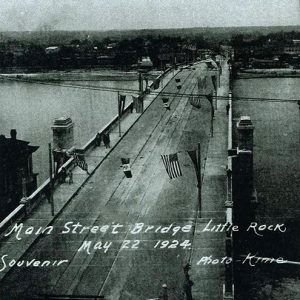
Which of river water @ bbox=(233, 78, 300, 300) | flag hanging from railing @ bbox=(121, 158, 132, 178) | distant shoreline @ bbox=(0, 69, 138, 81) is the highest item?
flag hanging from railing @ bbox=(121, 158, 132, 178)

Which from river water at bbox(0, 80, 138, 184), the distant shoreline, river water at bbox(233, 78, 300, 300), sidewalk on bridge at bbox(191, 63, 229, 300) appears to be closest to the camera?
sidewalk on bridge at bbox(191, 63, 229, 300)

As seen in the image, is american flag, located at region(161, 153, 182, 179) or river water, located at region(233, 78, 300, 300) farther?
river water, located at region(233, 78, 300, 300)

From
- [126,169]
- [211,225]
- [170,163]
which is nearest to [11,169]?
[126,169]

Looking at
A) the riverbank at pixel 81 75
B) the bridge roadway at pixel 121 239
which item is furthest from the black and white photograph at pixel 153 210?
the riverbank at pixel 81 75

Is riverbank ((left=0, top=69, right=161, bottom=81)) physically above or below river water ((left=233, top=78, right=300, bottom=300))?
above

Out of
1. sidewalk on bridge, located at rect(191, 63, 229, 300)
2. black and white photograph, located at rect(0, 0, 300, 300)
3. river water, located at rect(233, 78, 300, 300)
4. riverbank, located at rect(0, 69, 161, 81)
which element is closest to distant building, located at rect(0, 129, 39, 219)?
black and white photograph, located at rect(0, 0, 300, 300)

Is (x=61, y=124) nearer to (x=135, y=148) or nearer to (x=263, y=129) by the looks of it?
(x=135, y=148)

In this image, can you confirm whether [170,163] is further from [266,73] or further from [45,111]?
[266,73]

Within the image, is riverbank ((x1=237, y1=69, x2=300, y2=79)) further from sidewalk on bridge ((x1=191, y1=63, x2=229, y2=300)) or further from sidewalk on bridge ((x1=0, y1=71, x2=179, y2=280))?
sidewalk on bridge ((x1=191, y1=63, x2=229, y2=300))
